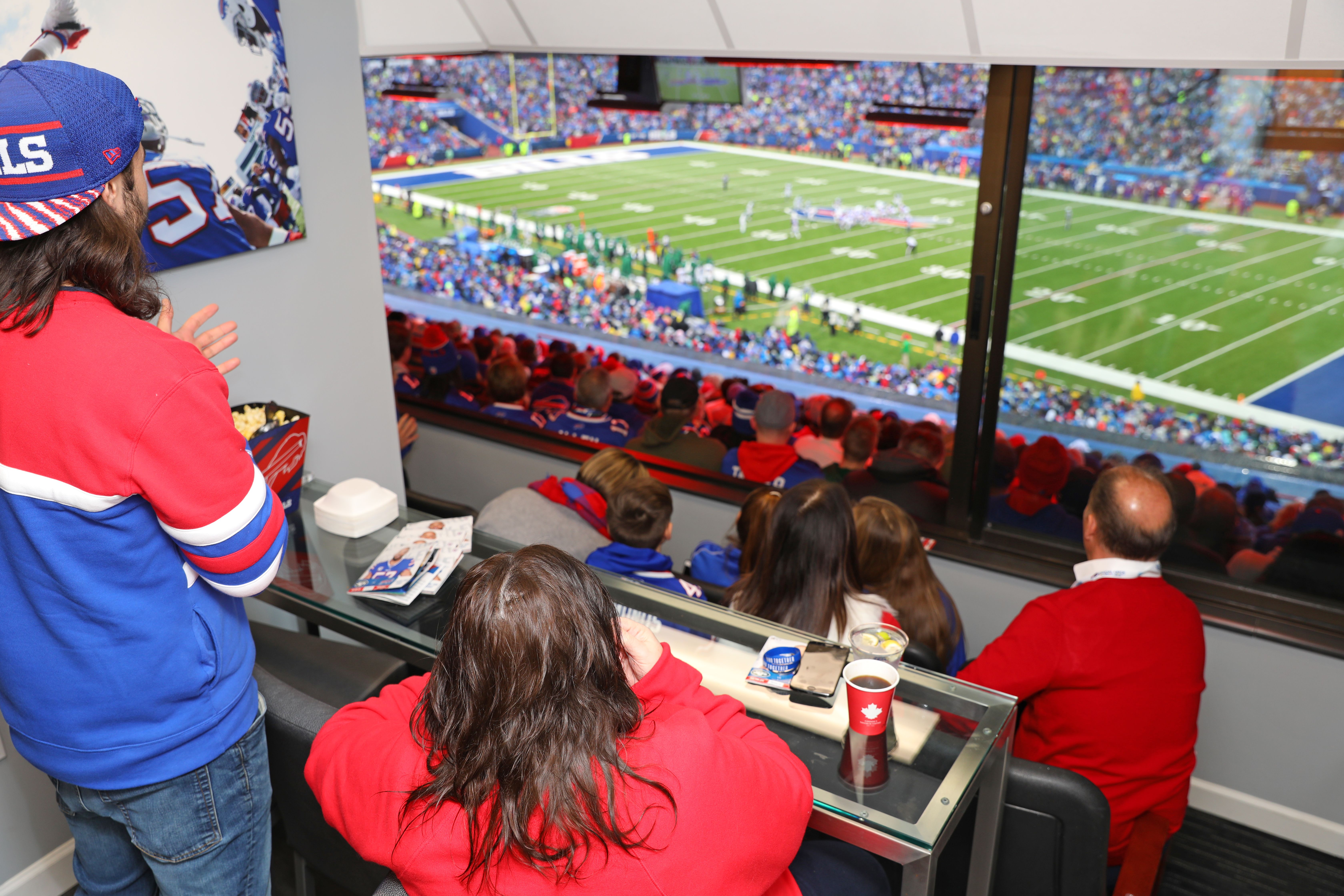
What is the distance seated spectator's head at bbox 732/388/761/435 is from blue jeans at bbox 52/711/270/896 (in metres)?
3.17

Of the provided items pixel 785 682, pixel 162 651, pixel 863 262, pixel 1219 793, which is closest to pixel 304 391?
pixel 162 651

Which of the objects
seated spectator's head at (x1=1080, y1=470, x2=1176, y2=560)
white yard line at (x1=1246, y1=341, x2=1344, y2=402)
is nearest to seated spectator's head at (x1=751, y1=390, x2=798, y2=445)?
white yard line at (x1=1246, y1=341, x2=1344, y2=402)


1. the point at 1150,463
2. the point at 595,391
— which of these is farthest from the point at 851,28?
the point at 595,391

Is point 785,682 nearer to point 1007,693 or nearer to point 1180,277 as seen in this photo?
point 1007,693

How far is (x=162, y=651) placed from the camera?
1306mm

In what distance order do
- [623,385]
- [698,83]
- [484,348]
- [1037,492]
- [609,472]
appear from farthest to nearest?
[484,348]
[623,385]
[698,83]
[1037,492]
[609,472]

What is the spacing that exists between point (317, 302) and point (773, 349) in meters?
2.65

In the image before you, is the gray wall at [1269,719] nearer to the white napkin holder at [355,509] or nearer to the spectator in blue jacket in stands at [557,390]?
the white napkin holder at [355,509]

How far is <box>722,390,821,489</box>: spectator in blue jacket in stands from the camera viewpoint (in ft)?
13.5

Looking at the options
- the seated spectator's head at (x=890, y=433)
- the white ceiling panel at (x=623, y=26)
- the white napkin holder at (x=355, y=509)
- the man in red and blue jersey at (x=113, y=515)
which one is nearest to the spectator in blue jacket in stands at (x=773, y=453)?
the seated spectator's head at (x=890, y=433)

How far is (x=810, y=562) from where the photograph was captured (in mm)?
2307

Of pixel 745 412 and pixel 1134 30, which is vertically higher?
pixel 1134 30

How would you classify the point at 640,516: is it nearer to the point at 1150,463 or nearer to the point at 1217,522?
the point at 1150,463

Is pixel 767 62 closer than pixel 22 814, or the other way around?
pixel 22 814
